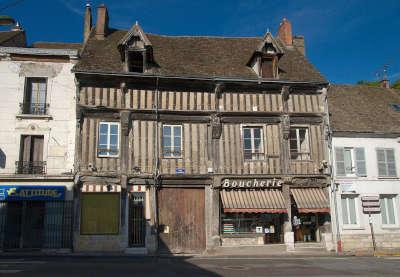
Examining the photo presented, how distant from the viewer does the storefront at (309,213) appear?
1617 cm

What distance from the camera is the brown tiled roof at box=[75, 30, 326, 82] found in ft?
54.2

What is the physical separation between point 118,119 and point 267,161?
6208mm

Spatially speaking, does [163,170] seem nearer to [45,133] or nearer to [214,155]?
[214,155]

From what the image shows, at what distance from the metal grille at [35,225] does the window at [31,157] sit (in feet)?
4.01

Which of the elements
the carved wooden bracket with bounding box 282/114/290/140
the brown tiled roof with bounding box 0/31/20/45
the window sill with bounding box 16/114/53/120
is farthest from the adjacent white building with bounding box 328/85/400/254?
the brown tiled roof with bounding box 0/31/20/45

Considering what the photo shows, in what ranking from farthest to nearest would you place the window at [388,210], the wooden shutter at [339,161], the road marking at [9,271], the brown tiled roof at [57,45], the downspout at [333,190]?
1. the brown tiled roof at [57,45]
2. the window at [388,210]
3. the wooden shutter at [339,161]
4. the downspout at [333,190]
5. the road marking at [9,271]

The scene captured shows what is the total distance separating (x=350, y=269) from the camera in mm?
11188

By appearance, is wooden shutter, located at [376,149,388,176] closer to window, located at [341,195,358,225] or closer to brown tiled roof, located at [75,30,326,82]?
window, located at [341,195,358,225]

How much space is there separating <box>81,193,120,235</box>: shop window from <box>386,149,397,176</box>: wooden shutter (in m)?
11.7

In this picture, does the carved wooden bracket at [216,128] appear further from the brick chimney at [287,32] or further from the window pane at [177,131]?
the brick chimney at [287,32]

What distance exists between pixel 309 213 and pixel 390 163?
14.6ft

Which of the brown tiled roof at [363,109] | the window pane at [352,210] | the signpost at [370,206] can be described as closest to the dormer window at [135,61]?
the brown tiled roof at [363,109]

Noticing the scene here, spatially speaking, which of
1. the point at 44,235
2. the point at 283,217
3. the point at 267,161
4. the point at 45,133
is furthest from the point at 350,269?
the point at 45,133

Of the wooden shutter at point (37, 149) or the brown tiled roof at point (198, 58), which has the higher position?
the brown tiled roof at point (198, 58)
